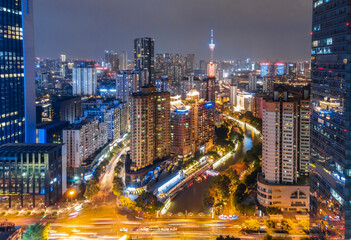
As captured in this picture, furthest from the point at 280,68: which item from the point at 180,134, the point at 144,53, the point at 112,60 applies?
the point at 180,134

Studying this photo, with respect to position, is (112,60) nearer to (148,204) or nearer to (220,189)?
(220,189)

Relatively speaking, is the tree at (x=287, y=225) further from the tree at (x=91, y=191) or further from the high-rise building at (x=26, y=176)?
the high-rise building at (x=26, y=176)

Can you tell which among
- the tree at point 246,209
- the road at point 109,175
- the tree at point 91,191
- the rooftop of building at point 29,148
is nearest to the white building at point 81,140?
the road at point 109,175

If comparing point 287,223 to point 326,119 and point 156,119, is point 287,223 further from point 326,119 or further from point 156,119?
point 156,119

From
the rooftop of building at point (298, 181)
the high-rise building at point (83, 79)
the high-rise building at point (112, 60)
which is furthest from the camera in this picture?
the high-rise building at point (112, 60)

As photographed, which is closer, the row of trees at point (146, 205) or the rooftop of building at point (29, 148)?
the row of trees at point (146, 205)

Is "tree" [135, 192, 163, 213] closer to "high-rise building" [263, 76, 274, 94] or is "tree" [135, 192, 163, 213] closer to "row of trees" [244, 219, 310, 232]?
"row of trees" [244, 219, 310, 232]
